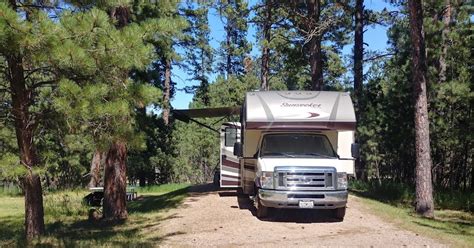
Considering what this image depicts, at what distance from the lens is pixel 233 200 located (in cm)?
1534

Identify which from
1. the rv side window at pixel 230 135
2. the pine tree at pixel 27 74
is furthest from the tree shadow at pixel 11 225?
the rv side window at pixel 230 135

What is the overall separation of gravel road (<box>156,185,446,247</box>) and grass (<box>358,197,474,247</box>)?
0.35 meters

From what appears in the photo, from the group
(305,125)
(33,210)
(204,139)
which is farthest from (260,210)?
(204,139)

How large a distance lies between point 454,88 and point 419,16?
4771 millimetres

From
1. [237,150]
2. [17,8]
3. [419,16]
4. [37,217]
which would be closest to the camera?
[17,8]

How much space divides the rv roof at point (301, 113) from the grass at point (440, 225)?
105 inches

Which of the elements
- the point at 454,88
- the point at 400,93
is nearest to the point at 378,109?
the point at 400,93

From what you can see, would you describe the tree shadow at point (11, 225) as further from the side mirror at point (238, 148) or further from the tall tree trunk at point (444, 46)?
the tall tree trunk at point (444, 46)

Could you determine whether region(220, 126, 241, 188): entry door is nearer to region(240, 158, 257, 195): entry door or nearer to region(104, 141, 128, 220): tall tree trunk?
region(240, 158, 257, 195): entry door

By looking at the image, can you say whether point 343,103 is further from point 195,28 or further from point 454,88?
point 195,28

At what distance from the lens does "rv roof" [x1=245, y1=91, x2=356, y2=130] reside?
1200 centimetres

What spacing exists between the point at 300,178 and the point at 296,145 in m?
1.39

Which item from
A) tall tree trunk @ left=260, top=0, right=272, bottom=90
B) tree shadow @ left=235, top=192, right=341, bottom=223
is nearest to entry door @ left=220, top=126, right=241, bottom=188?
tree shadow @ left=235, top=192, right=341, bottom=223

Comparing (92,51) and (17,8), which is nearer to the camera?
(92,51)
